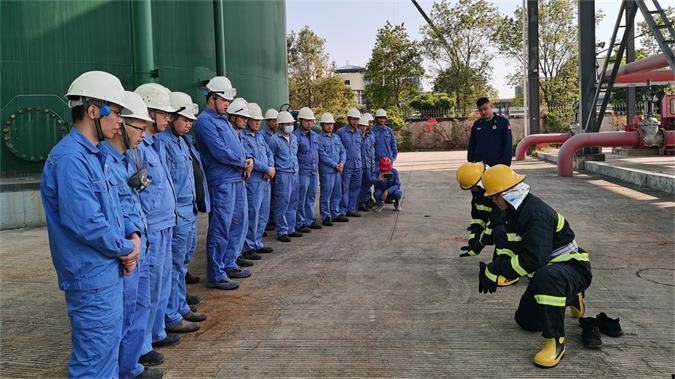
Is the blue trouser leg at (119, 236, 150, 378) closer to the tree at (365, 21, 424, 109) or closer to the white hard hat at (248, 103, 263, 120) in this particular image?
the white hard hat at (248, 103, 263, 120)

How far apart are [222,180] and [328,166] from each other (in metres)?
3.31

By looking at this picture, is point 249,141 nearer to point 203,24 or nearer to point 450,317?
point 450,317

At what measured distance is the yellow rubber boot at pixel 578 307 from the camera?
391 centimetres

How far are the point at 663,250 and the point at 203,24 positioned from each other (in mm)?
7778

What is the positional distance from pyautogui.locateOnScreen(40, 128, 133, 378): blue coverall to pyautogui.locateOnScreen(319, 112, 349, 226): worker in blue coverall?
559 cm

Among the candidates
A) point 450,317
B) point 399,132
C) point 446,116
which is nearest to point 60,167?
point 450,317

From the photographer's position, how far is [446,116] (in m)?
31.7

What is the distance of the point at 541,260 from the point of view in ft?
11.4

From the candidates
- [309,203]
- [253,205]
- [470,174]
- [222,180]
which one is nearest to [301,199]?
[309,203]

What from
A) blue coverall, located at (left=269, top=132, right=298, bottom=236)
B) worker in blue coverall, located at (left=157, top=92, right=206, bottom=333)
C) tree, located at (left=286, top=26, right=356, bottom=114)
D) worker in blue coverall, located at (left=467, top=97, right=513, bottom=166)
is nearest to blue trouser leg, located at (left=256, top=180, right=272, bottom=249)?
blue coverall, located at (left=269, top=132, right=298, bottom=236)

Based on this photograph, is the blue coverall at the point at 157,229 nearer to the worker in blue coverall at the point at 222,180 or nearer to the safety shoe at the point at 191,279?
the worker in blue coverall at the point at 222,180

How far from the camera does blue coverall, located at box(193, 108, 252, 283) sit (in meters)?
5.08

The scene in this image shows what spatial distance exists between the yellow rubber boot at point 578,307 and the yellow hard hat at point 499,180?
3.12ft

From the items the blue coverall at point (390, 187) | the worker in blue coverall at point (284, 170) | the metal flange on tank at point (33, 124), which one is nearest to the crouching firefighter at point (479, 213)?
the worker in blue coverall at point (284, 170)
